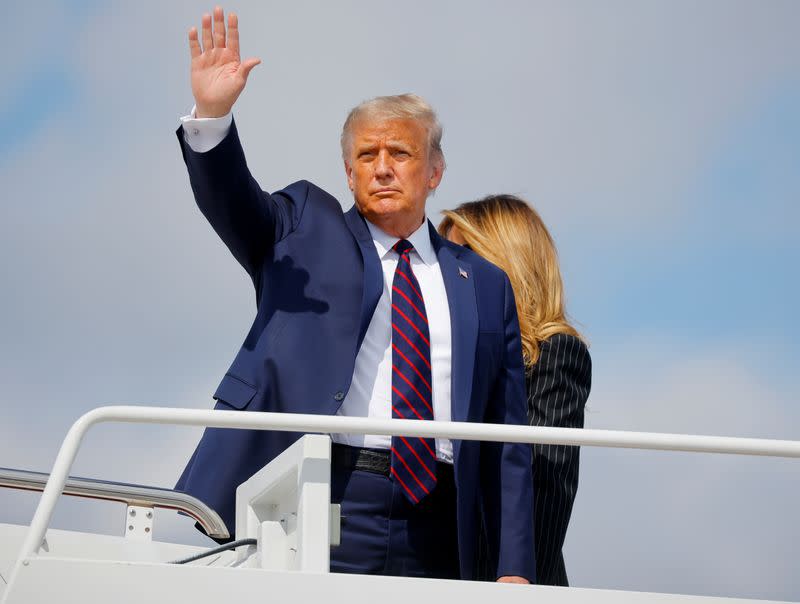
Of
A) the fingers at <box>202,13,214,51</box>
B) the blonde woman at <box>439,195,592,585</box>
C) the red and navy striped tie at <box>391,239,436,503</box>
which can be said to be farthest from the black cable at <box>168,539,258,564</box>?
the fingers at <box>202,13,214,51</box>

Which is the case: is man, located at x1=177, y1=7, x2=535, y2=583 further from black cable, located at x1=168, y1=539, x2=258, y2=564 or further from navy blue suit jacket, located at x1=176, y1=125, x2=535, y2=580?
black cable, located at x1=168, y1=539, x2=258, y2=564

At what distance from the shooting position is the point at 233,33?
5.01 meters

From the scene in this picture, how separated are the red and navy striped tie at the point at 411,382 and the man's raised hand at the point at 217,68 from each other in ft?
3.10

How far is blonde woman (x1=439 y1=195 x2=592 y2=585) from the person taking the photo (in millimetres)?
5676

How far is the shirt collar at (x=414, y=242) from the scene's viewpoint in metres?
5.39

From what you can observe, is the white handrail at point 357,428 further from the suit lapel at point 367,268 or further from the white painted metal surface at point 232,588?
the suit lapel at point 367,268

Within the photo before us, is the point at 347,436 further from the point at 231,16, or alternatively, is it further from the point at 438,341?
the point at 231,16

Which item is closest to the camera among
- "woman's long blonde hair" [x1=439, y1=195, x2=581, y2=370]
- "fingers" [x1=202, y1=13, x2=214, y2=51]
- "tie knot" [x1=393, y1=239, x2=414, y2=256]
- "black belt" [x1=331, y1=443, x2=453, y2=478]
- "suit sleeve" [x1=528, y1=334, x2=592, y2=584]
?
"black belt" [x1=331, y1=443, x2=453, y2=478]

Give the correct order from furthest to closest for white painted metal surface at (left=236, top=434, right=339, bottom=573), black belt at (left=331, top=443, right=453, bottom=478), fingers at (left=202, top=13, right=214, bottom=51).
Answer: fingers at (left=202, top=13, right=214, bottom=51)
black belt at (left=331, top=443, right=453, bottom=478)
white painted metal surface at (left=236, top=434, right=339, bottom=573)

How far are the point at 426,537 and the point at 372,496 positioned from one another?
0.83 ft

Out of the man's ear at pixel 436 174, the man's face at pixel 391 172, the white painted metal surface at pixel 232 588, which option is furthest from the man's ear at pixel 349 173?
the white painted metal surface at pixel 232 588

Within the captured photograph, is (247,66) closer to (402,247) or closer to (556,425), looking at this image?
(402,247)

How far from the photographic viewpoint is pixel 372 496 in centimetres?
473

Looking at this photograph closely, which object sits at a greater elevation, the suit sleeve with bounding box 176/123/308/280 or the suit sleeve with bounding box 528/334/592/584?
the suit sleeve with bounding box 176/123/308/280
